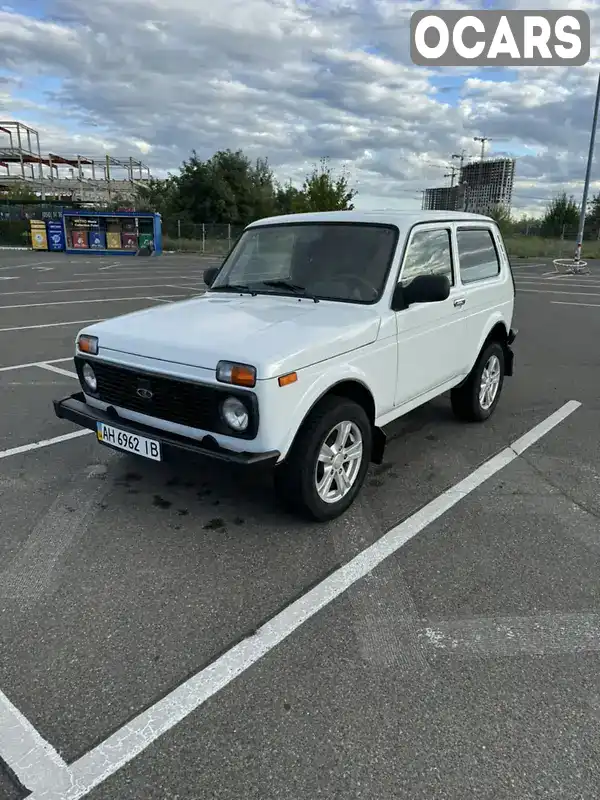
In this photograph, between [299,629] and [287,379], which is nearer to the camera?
[299,629]

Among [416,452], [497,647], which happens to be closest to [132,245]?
[416,452]

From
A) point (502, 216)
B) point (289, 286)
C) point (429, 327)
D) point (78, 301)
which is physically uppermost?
point (502, 216)

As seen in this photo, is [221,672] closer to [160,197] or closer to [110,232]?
[110,232]

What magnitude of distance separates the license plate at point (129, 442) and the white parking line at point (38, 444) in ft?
4.53

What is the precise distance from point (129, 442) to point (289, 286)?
1.63 metres

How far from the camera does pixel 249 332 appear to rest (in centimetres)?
345

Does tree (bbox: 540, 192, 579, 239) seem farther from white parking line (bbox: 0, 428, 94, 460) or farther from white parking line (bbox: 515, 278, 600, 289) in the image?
white parking line (bbox: 0, 428, 94, 460)

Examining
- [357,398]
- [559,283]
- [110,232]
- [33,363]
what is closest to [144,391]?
[357,398]

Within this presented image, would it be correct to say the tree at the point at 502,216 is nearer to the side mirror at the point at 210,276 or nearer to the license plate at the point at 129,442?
the side mirror at the point at 210,276

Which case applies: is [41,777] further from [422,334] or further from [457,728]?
[422,334]

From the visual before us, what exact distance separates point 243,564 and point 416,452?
215cm

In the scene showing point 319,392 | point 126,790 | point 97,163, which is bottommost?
point 126,790

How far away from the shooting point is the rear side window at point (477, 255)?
5.09m

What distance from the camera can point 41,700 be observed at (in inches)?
91.2
